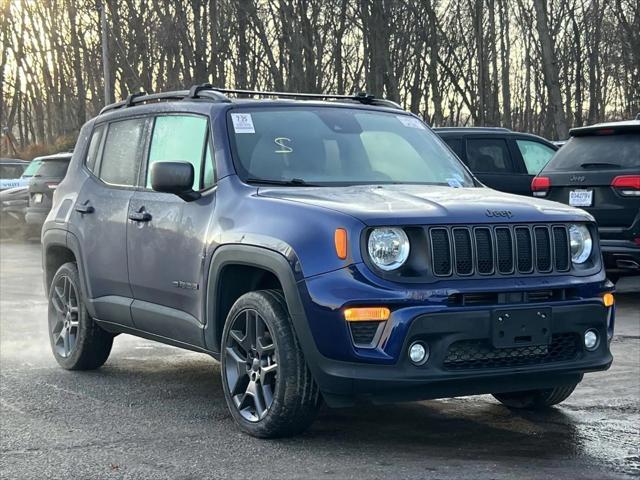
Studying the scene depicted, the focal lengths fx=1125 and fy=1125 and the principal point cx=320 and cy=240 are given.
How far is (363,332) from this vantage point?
5.27 meters

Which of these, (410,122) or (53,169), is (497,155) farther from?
(53,169)

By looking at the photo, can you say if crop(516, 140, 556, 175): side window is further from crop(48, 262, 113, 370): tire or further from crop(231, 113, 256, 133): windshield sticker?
crop(231, 113, 256, 133): windshield sticker

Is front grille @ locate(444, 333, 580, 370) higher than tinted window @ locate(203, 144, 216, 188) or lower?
lower

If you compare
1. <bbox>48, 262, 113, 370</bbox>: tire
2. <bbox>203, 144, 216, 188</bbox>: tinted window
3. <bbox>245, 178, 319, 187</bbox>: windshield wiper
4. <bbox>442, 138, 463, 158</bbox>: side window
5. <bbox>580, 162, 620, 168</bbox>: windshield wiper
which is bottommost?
<bbox>48, 262, 113, 370</bbox>: tire

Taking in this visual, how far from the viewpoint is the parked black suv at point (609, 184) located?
1079 cm

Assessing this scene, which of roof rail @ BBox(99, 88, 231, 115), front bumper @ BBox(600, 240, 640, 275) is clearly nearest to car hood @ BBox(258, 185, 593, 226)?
roof rail @ BBox(99, 88, 231, 115)

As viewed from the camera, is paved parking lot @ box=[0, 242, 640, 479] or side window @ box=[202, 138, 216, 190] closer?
paved parking lot @ box=[0, 242, 640, 479]

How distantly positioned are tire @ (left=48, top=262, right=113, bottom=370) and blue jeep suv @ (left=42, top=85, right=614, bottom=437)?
1.25 feet

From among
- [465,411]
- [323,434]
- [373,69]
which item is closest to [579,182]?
[465,411]

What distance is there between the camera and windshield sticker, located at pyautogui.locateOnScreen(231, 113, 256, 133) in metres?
6.57

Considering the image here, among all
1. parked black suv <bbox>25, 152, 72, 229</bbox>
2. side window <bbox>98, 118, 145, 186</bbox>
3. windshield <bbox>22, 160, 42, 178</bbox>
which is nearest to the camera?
side window <bbox>98, 118, 145, 186</bbox>

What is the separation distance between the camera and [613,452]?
5504 millimetres

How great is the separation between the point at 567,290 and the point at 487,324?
58 cm

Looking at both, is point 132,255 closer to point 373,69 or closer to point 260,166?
point 260,166
